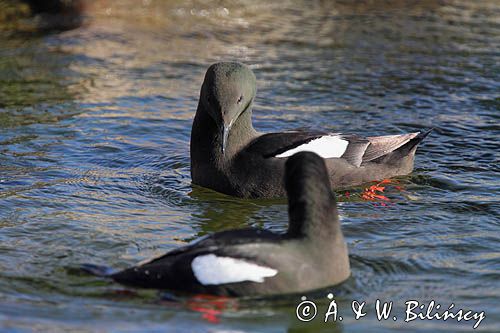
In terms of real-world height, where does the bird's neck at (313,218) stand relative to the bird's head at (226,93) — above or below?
below

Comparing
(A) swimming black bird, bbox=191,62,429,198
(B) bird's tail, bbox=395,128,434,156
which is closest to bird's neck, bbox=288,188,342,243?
(A) swimming black bird, bbox=191,62,429,198

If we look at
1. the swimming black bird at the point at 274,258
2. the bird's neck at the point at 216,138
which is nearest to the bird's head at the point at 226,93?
the bird's neck at the point at 216,138

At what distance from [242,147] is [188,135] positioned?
8.62 feet

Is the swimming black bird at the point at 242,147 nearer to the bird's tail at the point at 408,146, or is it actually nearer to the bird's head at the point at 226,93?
the bird's head at the point at 226,93

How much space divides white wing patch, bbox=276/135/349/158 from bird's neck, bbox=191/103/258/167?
0.49 meters

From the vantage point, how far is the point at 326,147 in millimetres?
10195

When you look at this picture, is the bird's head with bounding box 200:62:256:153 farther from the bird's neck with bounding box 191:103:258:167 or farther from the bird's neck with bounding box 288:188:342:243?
the bird's neck with bounding box 288:188:342:243

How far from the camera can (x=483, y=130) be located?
12.2 metres

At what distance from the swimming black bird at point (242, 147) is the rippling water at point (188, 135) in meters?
0.22

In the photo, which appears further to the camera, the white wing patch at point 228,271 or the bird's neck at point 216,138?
the bird's neck at point 216,138

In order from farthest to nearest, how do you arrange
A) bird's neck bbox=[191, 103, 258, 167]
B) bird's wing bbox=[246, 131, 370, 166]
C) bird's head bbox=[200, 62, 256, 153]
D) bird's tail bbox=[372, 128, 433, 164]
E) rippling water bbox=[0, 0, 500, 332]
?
bird's tail bbox=[372, 128, 433, 164] → bird's neck bbox=[191, 103, 258, 167] → bird's wing bbox=[246, 131, 370, 166] → bird's head bbox=[200, 62, 256, 153] → rippling water bbox=[0, 0, 500, 332]

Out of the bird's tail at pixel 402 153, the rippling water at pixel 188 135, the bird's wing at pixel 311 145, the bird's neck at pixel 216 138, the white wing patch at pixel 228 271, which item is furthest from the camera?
the bird's tail at pixel 402 153

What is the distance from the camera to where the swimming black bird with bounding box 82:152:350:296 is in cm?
691

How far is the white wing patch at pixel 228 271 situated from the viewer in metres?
6.89
